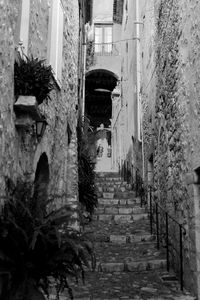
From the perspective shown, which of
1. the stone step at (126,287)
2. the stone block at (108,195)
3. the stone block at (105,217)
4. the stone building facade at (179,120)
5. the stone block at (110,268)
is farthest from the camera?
the stone block at (108,195)

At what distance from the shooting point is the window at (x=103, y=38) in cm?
1934

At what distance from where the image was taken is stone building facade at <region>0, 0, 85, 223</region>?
3.72 metres

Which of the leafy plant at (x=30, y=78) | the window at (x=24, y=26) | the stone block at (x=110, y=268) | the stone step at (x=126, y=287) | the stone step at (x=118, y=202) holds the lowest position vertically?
the stone step at (x=126, y=287)

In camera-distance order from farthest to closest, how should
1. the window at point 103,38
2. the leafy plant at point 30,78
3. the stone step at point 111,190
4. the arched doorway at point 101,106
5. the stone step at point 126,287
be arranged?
the window at point 103,38 → the arched doorway at point 101,106 → the stone step at point 111,190 → the stone step at point 126,287 → the leafy plant at point 30,78

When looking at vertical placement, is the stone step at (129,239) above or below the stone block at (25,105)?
below

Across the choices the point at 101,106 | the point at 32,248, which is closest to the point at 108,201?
the point at 32,248

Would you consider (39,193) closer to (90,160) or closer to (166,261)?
(166,261)

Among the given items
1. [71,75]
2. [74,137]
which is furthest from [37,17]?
[74,137]

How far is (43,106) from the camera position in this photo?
5434mm

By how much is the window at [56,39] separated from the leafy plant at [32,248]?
358 centimetres

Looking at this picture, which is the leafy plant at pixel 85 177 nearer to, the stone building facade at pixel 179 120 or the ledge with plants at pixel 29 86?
the stone building facade at pixel 179 120

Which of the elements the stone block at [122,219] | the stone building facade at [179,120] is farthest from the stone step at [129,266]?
the stone block at [122,219]

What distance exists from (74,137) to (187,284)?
4759 mm

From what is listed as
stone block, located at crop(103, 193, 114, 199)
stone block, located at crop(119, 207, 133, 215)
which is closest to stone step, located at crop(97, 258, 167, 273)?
stone block, located at crop(119, 207, 133, 215)
